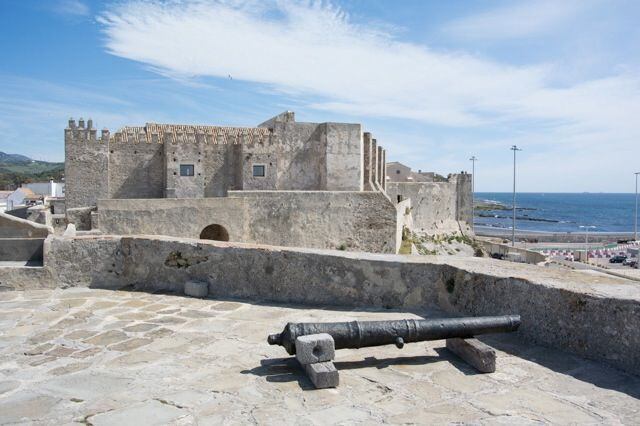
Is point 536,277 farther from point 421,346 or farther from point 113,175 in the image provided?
point 113,175

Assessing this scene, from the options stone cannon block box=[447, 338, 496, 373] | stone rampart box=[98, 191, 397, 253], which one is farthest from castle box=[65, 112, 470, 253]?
stone cannon block box=[447, 338, 496, 373]

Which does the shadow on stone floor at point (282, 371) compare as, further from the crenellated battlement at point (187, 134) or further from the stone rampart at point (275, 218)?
the crenellated battlement at point (187, 134)

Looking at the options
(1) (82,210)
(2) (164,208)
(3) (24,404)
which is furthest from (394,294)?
(1) (82,210)

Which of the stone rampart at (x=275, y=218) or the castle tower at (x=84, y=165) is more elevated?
the castle tower at (x=84, y=165)

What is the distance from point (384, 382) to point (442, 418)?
1.63ft

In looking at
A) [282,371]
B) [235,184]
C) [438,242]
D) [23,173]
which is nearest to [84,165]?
[235,184]

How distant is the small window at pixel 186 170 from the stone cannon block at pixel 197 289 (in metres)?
18.6

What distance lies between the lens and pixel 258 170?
23.8 m

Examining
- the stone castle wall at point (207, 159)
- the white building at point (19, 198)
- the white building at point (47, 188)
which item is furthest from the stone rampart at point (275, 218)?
the white building at point (47, 188)

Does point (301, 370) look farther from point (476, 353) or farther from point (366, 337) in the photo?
point (476, 353)

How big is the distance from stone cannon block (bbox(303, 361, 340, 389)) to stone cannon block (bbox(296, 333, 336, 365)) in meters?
0.06

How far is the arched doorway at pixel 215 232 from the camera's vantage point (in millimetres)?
19672

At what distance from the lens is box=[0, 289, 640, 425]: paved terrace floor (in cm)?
253

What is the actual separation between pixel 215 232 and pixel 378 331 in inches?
715
